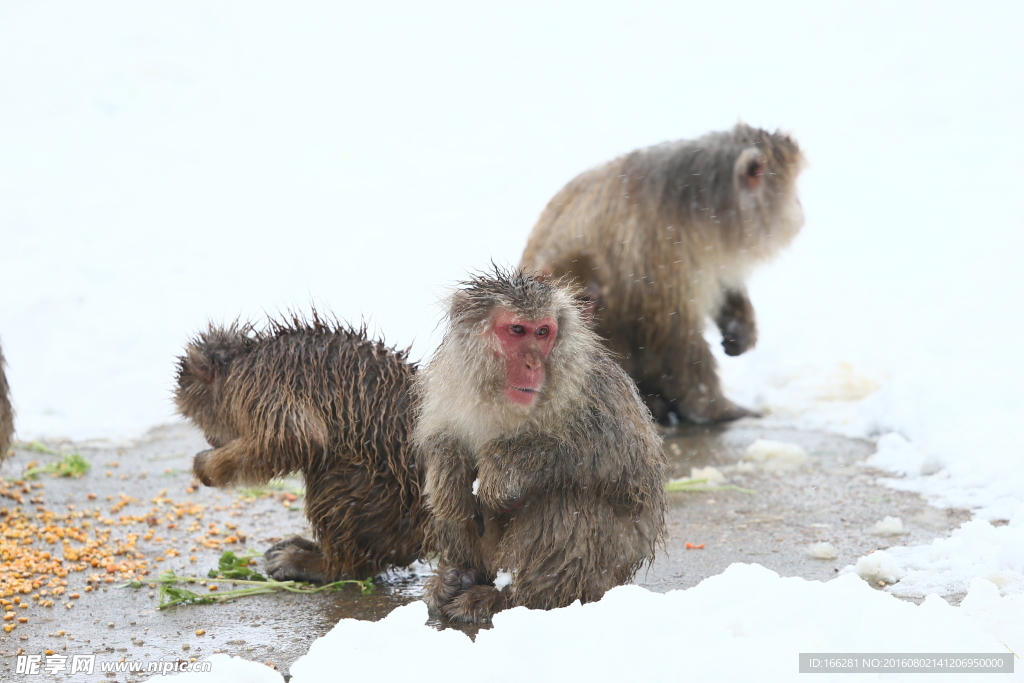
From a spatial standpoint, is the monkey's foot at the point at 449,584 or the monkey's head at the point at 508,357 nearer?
the monkey's head at the point at 508,357

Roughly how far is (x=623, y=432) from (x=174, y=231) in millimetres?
8097

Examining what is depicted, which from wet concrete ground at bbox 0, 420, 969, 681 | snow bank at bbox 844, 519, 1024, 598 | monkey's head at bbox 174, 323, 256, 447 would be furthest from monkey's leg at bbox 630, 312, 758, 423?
monkey's head at bbox 174, 323, 256, 447

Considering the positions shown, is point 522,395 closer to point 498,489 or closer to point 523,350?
point 523,350

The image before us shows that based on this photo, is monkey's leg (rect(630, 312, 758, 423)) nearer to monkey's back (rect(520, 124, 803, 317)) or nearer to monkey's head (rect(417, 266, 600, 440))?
monkey's back (rect(520, 124, 803, 317))

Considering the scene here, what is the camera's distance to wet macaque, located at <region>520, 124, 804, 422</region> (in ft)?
22.2

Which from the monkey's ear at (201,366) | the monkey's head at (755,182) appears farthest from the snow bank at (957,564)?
the monkey's head at (755,182)

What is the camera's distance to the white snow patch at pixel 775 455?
20.4 ft

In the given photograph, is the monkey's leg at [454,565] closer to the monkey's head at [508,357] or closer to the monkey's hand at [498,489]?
the monkey's hand at [498,489]

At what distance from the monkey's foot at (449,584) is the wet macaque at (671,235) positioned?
10.6 feet

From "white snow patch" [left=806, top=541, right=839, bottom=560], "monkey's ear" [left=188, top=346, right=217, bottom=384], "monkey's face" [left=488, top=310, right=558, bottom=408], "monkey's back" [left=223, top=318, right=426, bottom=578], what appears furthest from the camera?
"white snow patch" [left=806, top=541, right=839, bottom=560]

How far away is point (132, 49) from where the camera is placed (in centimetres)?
1370

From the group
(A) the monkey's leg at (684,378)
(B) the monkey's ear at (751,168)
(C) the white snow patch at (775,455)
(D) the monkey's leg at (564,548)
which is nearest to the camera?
(D) the monkey's leg at (564,548)

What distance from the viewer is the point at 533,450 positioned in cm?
346

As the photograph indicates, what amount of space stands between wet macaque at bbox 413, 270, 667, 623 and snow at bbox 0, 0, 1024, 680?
621mm
